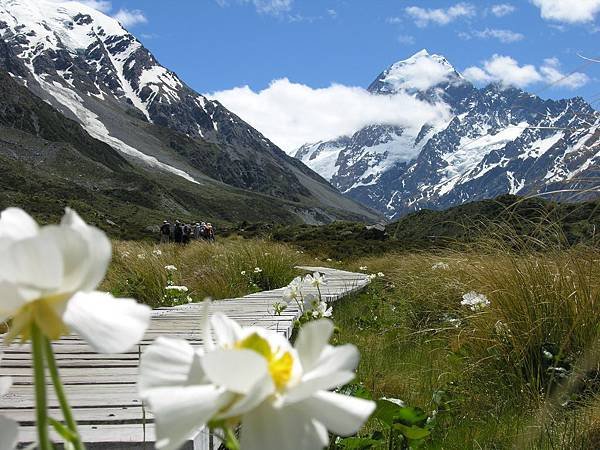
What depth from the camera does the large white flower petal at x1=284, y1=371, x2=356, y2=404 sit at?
1.50ft

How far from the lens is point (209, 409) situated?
449 millimetres

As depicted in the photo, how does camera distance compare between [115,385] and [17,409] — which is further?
[115,385]

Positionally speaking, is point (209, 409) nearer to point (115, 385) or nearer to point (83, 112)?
point (115, 385)

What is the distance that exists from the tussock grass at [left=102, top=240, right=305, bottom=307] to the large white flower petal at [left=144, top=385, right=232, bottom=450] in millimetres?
6449

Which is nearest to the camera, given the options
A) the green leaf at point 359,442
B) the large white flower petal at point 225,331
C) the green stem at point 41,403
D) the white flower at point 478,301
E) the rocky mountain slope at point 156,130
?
the green stem at point 41,403

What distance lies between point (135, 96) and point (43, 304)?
20269 centimetres

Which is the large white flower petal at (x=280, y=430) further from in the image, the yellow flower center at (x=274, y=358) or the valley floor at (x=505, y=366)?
the valley floor at (x=505, y=366)

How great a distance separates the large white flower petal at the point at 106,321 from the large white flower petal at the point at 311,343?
118mm

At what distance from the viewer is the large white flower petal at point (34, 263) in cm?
45

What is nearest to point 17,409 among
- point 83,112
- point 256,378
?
point 256,378

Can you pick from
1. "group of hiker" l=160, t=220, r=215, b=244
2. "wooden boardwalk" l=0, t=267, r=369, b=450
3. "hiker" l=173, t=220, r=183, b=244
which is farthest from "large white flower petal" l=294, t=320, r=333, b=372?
"hiker" l=173, t=220, r=183, b=244

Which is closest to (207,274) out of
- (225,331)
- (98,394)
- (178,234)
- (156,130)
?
(98,394)

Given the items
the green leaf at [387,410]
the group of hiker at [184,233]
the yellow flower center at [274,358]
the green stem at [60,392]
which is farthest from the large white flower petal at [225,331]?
the group of hiker at [184,233]

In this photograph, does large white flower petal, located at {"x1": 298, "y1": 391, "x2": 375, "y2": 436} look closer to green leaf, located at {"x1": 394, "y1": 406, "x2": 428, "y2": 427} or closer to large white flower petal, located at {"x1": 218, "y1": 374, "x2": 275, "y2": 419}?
large white flower petal, located at {"x1": 218, "y1": 374, "x2": 275, "y2": 419}
